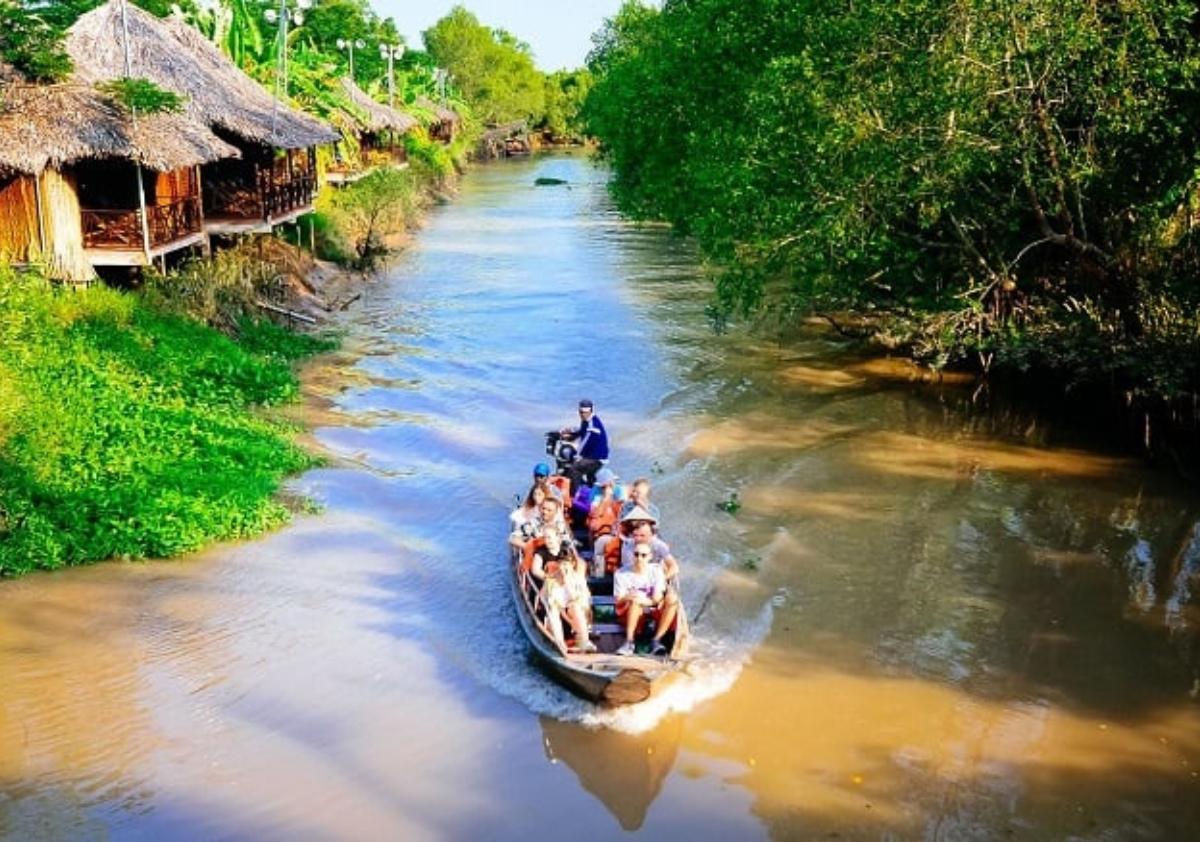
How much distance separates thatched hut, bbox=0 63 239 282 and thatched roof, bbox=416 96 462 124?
113 ft

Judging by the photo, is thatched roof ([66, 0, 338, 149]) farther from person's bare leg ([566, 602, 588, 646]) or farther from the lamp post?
person's bare leg ([566, 602, 588, 646])

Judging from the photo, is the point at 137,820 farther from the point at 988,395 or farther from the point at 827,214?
the point at 988,395

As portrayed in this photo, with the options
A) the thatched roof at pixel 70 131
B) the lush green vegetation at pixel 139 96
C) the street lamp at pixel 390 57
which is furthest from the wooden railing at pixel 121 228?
the street lamp at pixel 390 57

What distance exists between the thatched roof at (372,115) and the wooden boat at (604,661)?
26.4 m

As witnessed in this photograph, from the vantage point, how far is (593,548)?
1104 cm

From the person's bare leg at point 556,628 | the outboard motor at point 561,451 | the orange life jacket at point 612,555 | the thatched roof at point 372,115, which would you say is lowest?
the person's bare leg at point 556,628

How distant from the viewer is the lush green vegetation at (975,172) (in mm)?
12359

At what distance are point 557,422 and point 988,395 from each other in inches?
285

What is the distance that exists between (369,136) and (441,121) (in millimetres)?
17064

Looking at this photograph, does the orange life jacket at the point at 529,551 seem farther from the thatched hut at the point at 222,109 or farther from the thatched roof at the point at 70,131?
the thatched hut at the point at 222,109

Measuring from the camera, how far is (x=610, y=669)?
878 cm

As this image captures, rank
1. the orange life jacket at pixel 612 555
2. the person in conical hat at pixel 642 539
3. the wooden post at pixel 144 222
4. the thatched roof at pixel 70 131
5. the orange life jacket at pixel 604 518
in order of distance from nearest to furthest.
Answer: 1. the person in conical hat at pixel 642 539
2. the orange life jacket at pixel 612 555
3. the orange life jacket at pixel 604 518
4. the thatched roof at pixel 70 131
5. the wooden post at pixel 144 222

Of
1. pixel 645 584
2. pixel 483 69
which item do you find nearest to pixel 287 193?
pixel 645 584

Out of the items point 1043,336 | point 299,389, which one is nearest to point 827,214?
point 1043,336
